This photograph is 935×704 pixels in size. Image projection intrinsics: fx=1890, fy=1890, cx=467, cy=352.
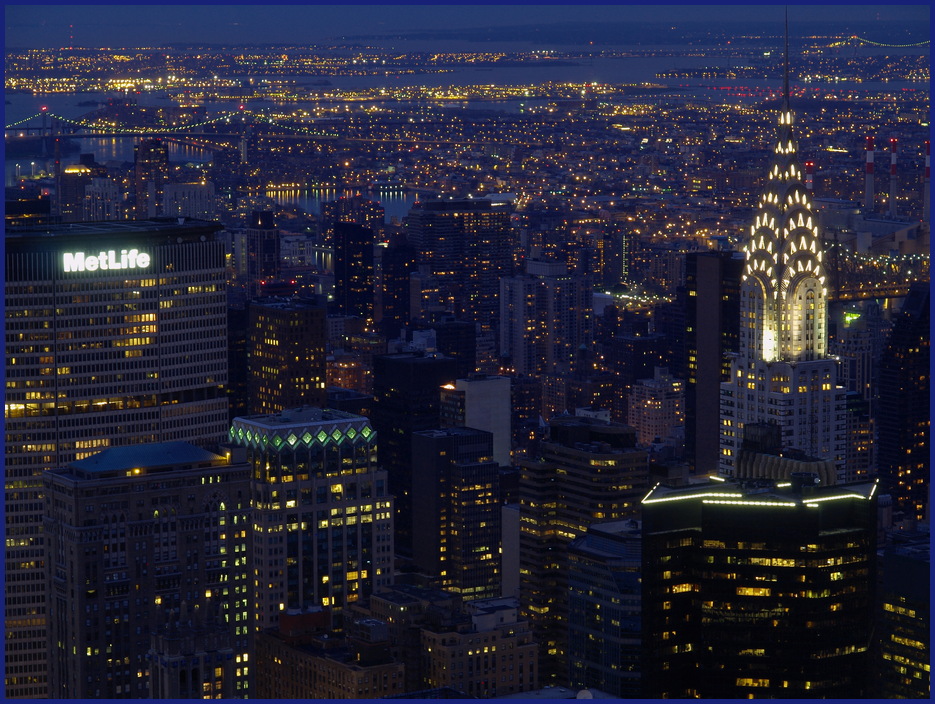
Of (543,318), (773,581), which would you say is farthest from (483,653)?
(543,318)

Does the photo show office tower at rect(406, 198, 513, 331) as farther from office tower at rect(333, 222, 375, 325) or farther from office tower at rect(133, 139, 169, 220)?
office tower at rect(133, 139, 169, 220)

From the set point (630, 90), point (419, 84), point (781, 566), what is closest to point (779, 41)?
point (630, 90)

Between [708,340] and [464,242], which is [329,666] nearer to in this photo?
[708,340]

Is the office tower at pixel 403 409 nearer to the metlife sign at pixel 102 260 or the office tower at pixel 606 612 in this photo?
the metlife sign at pixel 102 260

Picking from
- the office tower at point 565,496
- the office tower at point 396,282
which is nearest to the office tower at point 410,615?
the office tower at point 565,496

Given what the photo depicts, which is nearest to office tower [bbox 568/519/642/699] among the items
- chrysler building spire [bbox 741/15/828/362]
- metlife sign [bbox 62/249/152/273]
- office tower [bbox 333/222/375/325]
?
chrysler building spire [bbox 741/15/828/362]
